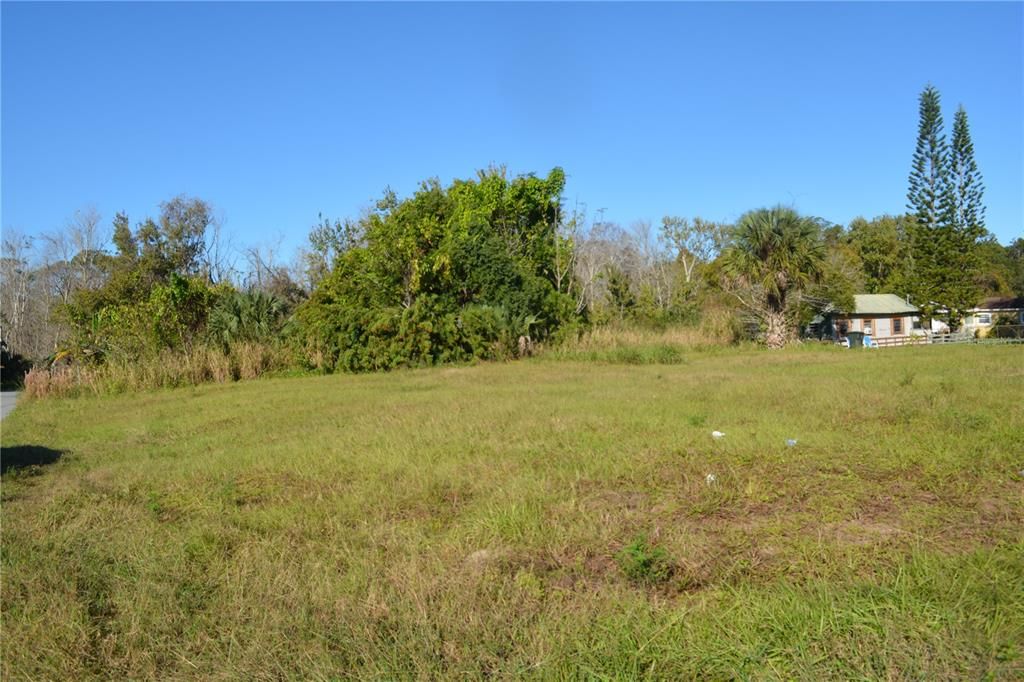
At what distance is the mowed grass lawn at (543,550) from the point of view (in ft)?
10.5

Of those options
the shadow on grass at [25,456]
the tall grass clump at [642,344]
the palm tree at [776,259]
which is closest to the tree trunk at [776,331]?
the palm tree at [776,259]

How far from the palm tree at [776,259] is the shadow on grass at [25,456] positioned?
80.4ft

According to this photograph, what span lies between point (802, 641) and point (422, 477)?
149 inches

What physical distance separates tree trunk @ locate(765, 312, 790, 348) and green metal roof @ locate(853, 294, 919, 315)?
21.2 m

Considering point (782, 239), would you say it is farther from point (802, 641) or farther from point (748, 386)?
point (802, 641)

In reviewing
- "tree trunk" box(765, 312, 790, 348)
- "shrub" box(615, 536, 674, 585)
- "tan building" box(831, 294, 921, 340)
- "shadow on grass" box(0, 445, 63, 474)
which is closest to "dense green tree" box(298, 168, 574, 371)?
"tree trunk" box(765, 312, 790, 348)

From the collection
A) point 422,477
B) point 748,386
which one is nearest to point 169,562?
point 422,477

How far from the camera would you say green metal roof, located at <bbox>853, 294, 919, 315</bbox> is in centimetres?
4672

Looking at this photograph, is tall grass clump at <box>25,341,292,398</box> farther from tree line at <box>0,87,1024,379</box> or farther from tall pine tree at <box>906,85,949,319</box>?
tall pine tree at <box>906,85,949,319</box>

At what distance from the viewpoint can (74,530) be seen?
5250mm

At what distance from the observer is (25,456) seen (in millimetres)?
8773

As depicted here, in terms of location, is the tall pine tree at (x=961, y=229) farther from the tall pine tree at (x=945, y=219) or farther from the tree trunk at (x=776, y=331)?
the tree trunk at (x=776, y=331)

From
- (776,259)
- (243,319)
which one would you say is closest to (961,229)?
(776,259)

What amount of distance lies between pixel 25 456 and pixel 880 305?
4949 centimetres
